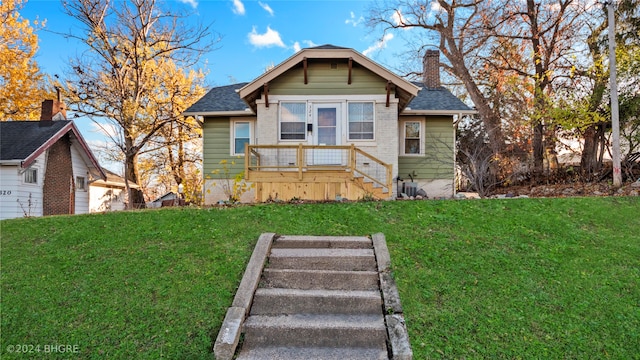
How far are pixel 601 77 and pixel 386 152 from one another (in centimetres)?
774

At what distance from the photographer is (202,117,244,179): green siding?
13463 mm

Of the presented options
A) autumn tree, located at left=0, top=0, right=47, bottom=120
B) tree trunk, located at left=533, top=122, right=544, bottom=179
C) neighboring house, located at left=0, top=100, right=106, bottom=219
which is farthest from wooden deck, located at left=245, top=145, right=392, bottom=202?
autumn tree, located at left=0, top=0, right=47, bottom=120

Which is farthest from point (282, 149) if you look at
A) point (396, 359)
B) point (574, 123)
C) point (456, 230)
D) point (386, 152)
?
point (574, 123)

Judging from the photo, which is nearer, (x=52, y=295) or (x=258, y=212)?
(x=52, y=295)

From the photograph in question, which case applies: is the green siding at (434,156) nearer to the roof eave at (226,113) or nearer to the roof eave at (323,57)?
the roof eave at (323,57)

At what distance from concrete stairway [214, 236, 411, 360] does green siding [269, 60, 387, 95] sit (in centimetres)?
704

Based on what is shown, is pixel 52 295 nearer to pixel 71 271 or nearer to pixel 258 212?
pixel 71 271

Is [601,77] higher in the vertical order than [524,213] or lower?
higher

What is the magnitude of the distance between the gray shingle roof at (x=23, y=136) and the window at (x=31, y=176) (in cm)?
87

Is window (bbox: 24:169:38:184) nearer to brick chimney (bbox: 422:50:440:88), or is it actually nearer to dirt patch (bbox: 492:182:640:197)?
brick chimney (bbox: 422:50:440:88)

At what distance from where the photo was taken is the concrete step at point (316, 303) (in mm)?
4461

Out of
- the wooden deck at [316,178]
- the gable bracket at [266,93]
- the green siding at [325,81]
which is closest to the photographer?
the wooden deck at [316,178]

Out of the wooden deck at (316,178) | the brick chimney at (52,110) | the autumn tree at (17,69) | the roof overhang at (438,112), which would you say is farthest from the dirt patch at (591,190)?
the autumn tree at (17,69)

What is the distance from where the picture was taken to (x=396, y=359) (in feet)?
11.7
